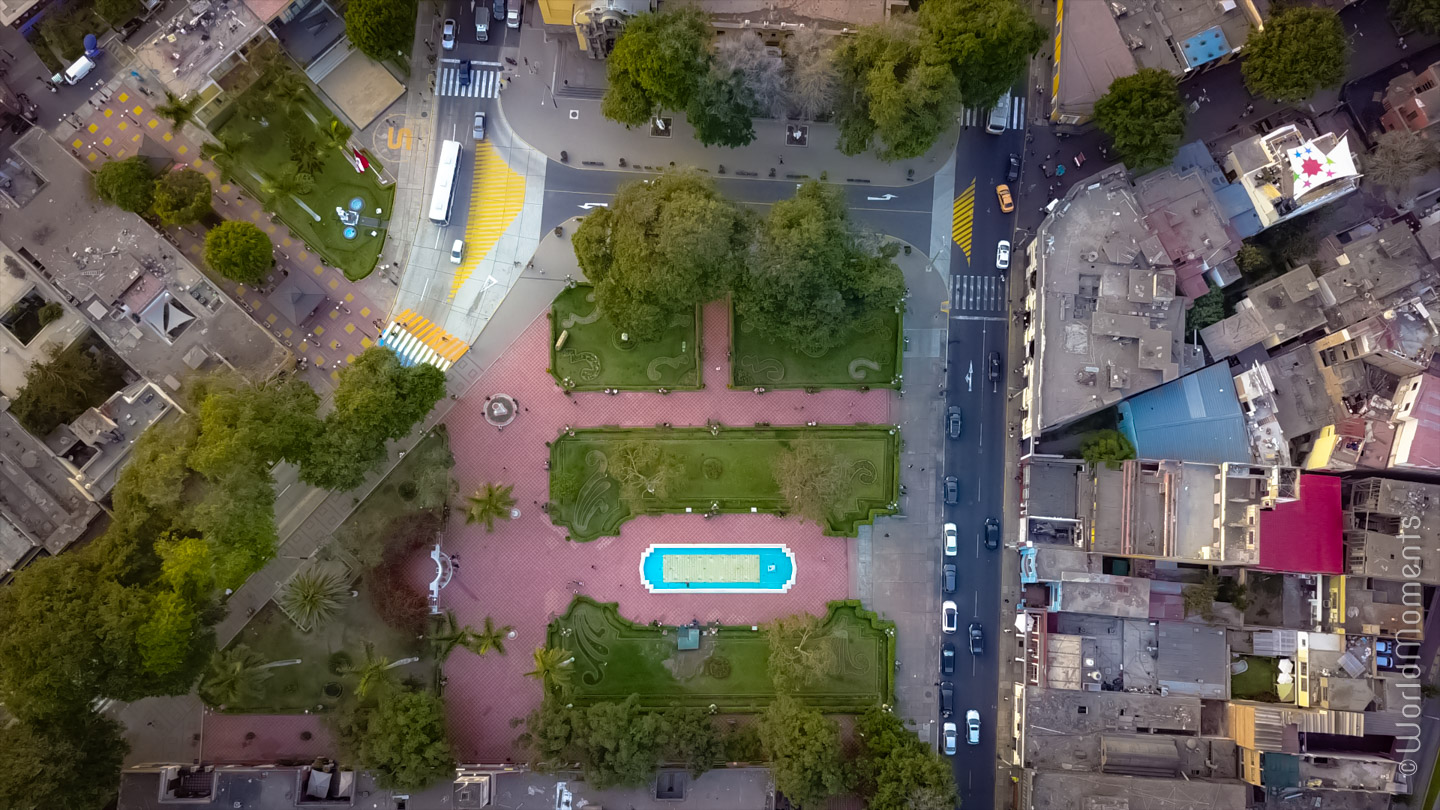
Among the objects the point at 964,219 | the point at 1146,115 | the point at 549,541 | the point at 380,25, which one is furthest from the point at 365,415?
the point at 1146,115

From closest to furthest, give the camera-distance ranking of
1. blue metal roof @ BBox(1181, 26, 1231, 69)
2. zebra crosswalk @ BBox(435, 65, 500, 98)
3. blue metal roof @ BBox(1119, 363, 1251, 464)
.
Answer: blue metal roof @ BBox(1119, 363, 1251, 464)
blue metal roof @ BBox(1181, 26, 1231, 69)
zebra crosswalk @ BBox(435, 65, 500, 98)

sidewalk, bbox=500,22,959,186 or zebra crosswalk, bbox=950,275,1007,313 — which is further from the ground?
sidewalk, bbox=500,22,959,186

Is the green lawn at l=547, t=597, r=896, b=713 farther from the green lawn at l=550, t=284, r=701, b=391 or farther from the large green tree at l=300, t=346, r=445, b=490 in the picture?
the large green tree at l=300, t=346, r=445, b=490

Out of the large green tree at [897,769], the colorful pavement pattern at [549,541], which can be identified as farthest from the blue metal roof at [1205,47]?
A: the large green tree at [897,769]

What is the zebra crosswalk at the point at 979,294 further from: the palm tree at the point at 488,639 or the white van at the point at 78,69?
the white van at the point at 78,69

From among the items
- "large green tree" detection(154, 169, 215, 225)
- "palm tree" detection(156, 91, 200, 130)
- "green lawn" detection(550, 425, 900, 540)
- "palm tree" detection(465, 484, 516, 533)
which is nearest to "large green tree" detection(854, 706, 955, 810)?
"green lawn" detection(550, 425, 900, 540)

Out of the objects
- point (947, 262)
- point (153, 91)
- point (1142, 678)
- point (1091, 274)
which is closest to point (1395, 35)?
point (1091, 274)

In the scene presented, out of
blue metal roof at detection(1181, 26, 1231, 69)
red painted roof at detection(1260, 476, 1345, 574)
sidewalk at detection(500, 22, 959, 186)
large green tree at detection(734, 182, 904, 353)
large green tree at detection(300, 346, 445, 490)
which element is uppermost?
blue metal roof at detection(1181, 26, 1231, 69)

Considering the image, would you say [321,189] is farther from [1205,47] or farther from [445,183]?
[1205,47]
